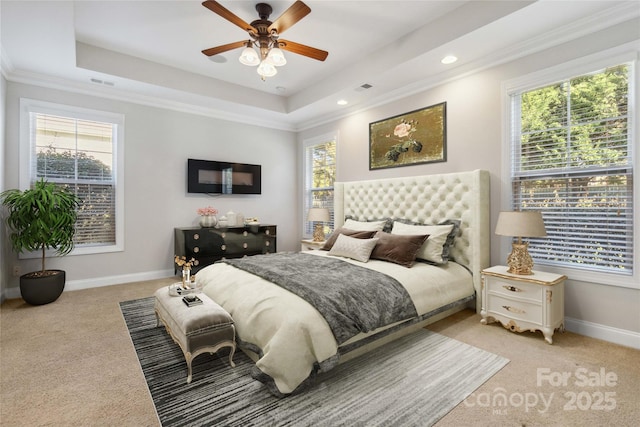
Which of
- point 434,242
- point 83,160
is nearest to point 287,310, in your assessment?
point 434,242

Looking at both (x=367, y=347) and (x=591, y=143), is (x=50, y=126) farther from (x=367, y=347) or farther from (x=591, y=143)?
(x=591, y=143)

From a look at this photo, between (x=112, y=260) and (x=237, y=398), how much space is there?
3.61 meters

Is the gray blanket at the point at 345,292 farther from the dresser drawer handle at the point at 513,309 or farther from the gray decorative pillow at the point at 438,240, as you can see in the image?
the dresser drawer handle at the point at 513,309

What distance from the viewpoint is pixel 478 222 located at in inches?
128

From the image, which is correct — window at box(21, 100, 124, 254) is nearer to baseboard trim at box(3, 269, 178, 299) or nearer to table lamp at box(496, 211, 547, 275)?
baseboard trim at box(3, 269, 178, 299)

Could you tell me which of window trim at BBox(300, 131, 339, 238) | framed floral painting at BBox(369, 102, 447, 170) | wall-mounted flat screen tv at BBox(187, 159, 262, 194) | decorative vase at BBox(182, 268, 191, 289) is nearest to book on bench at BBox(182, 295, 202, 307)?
decorative vase at BBox(182, 268, 191, 289)

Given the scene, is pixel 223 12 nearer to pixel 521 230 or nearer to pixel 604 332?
pixel 521 230

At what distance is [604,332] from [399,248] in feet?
6.03

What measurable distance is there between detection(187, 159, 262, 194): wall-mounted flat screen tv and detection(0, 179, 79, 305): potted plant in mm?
1711

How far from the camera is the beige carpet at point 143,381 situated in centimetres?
169

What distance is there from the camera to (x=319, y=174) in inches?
229

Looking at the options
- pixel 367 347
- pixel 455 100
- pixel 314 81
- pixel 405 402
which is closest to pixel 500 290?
pixel 367 347

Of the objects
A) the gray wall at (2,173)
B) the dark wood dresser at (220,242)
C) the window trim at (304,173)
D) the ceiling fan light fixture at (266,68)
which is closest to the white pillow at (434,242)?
the ceiling fan light fixture at (266,68)

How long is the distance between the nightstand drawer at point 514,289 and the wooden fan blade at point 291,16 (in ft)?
9.40
